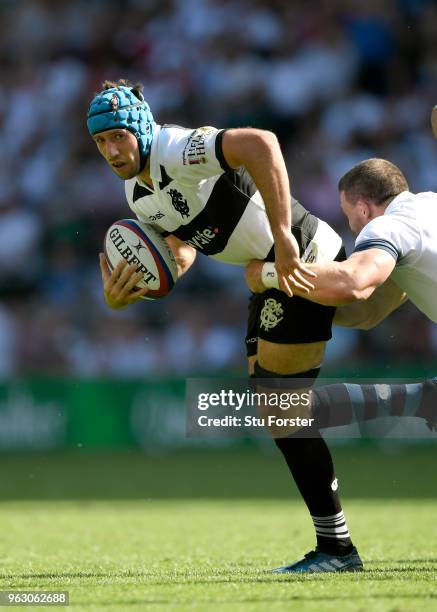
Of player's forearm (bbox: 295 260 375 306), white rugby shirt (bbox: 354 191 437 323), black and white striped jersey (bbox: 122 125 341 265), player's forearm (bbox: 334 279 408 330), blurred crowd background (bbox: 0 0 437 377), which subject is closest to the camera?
player's forearm (bbox: 295 260 375 306)

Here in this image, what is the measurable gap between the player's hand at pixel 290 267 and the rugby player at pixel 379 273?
4 centimetres

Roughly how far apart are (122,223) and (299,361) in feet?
3.86

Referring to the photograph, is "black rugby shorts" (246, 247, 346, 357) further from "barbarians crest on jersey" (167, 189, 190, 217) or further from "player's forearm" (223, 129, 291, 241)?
"player's forearm" (223, 129, 291, 241)

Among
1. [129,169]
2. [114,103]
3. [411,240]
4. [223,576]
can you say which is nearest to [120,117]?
[114,103]

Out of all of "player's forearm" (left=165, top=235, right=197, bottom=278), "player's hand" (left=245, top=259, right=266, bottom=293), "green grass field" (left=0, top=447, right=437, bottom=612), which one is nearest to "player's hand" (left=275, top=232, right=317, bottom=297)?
"player's hand" (left=245, top=259, right=266, bottom=293)

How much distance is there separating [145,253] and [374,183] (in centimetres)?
120

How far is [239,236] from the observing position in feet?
17.7

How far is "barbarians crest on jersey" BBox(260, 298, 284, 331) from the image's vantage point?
5.40 m

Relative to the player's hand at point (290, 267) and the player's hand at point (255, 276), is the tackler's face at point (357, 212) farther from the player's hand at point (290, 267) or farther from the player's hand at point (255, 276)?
the player's hand at point (290, 267)

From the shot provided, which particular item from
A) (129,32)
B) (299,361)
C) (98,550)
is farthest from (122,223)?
(129,32)

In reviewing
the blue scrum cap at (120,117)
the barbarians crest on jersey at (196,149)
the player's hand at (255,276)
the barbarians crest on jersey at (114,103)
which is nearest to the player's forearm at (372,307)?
the player's hand at (255,276)

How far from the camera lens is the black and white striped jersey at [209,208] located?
5172mm

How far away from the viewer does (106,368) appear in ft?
43.4

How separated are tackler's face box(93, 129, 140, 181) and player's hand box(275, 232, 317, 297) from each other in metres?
0.95
